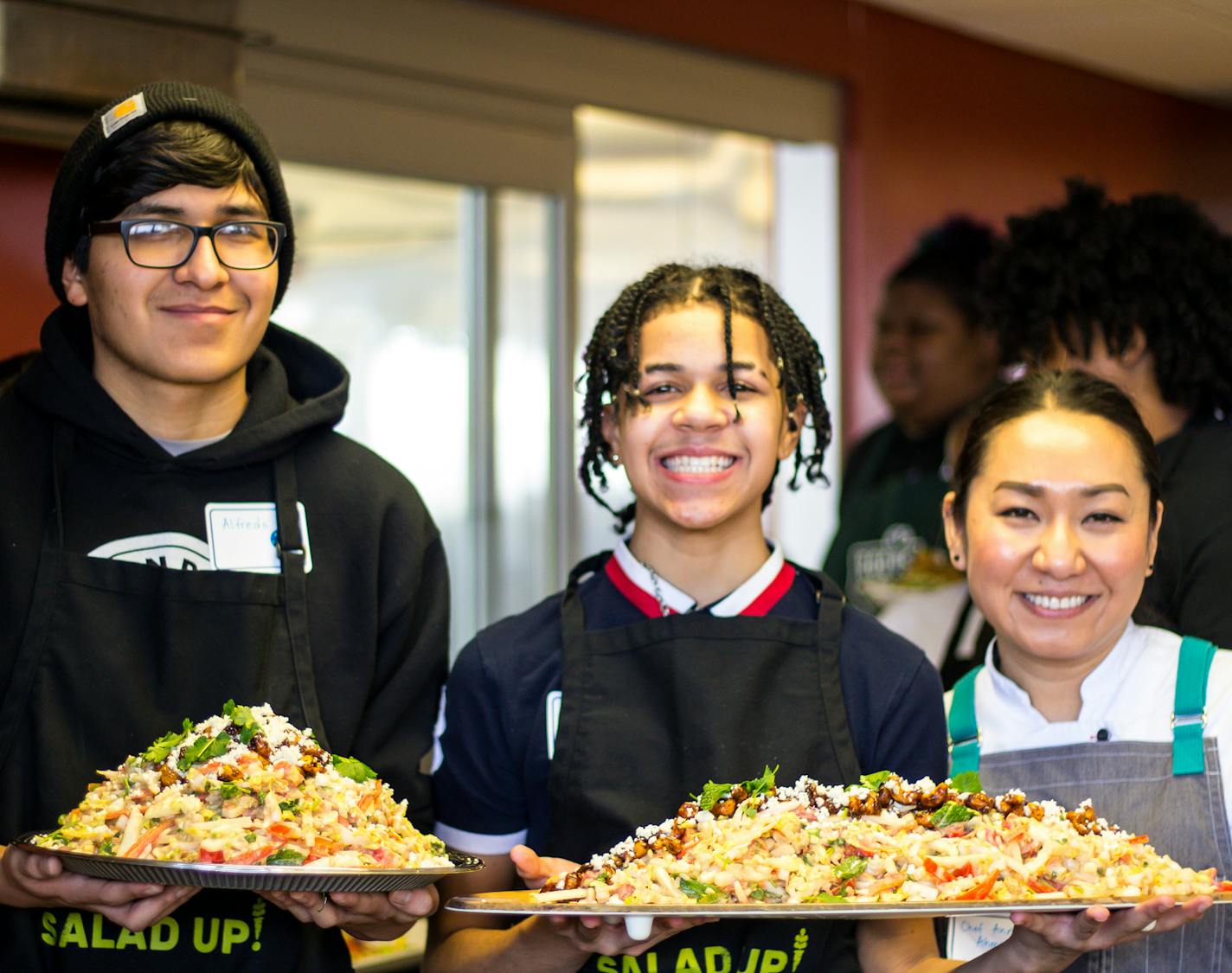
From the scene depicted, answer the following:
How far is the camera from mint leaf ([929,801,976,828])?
202 cm

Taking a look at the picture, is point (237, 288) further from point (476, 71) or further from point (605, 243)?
point (605, 243)

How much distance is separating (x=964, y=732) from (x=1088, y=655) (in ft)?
0.72

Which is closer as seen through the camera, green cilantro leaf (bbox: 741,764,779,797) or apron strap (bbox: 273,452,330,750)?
green cilantro leaf (bbox: 741,764,779,797)

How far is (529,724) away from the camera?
228 centimetres

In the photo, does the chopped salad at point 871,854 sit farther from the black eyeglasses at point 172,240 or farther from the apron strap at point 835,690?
the black eyeglasses at point 172,240

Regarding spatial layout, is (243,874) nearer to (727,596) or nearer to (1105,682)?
(727,596)

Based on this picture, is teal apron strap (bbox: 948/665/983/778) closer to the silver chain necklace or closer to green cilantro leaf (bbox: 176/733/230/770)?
the silver chain necklace

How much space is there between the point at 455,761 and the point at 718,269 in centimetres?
84

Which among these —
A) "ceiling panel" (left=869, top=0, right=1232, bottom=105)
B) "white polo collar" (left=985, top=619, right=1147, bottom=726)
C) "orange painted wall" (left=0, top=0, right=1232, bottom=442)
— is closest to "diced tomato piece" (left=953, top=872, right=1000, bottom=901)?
"white polo collar" (left=985, top=619, right=1147, bottom=726)

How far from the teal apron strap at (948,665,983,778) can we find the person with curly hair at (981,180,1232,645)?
0.37 m

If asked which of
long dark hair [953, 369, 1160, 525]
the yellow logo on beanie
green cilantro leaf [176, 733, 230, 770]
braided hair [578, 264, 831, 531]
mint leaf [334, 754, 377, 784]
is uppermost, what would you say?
the yellow logo on beanie

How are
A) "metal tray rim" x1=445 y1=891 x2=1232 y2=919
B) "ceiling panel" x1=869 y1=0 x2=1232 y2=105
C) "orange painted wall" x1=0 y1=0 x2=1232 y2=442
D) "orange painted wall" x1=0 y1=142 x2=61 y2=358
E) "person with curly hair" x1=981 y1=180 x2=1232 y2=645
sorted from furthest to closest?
"orange painted wall" x1=0 y1=0 x2=1232 y2=442 < "ceiling panel" x1=869 y1=0 x2=1232 y2=105 < "orange painted wall" x1=0 y1=142 x2=61 y2=358 < "person with curly hair" x1=981 y1=180 x2=1232 y2=645 < "metal tray rim" x1=445 y1=891 x2=1232 y2=919

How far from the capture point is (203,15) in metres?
3.49

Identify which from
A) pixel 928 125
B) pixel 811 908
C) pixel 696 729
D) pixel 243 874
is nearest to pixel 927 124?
pixel 928 125
